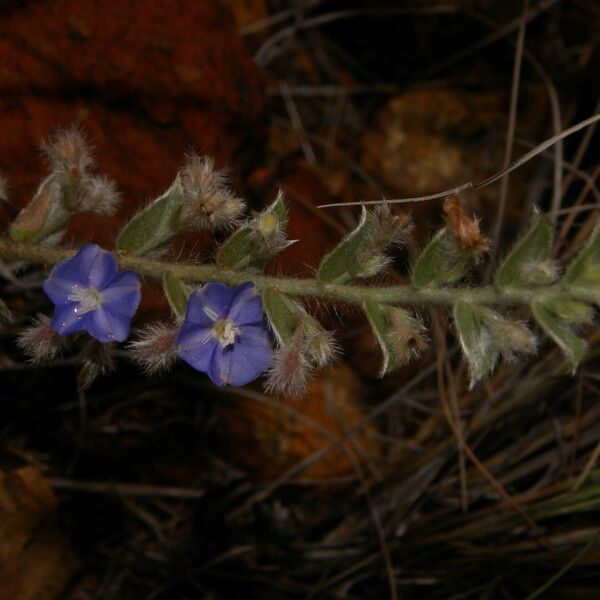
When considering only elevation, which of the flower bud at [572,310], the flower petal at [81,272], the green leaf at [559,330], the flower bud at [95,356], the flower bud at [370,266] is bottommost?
the flower bud at [95,356]

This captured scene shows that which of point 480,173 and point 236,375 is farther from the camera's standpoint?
point 480,173

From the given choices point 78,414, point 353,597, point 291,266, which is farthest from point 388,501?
point 78,414

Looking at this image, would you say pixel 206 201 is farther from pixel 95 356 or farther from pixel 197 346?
pixel 95 356

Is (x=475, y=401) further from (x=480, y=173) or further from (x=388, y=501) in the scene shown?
(x=480, y=173)

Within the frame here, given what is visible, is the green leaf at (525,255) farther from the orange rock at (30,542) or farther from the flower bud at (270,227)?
the orange rock at (30,542)

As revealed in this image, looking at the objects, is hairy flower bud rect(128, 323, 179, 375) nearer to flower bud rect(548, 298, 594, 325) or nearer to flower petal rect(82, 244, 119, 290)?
flower petal rect(82, 244, 119, 290)

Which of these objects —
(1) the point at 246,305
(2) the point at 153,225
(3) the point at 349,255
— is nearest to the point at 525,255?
(3) the point at 349,255

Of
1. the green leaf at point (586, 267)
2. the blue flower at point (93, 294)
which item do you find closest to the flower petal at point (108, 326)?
the blue flower at point (93, 294)
